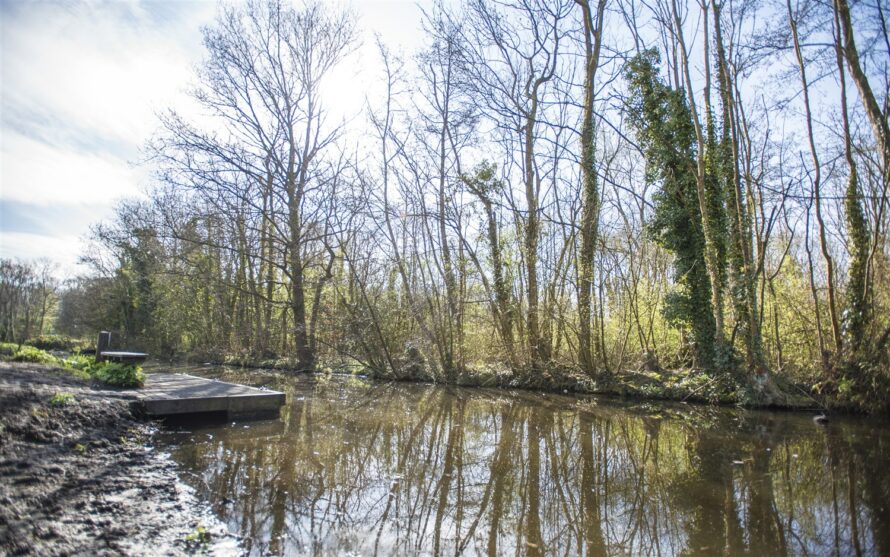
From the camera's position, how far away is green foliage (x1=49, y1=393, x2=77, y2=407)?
5648mm

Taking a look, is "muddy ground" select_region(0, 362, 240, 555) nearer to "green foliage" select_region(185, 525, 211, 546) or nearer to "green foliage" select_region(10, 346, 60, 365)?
"green foliage" select_region(185, 525, 211, 546)

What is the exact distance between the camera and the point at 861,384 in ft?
30.0

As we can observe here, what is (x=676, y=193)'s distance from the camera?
12.9 meters

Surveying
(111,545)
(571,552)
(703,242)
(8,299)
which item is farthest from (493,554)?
(8,299)

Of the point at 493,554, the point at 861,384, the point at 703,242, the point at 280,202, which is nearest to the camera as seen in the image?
the point at 493,554

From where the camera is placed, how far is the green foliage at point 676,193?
12.4 metres

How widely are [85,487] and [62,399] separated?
7.84ft

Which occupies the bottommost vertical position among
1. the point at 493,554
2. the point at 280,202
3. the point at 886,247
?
the point at 493,554

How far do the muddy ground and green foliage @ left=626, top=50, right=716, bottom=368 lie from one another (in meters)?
11.6

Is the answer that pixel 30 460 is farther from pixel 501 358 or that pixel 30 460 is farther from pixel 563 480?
pixel 501 358

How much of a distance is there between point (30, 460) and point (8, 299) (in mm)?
41495

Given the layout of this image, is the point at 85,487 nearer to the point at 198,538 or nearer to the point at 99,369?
the point at 198,538

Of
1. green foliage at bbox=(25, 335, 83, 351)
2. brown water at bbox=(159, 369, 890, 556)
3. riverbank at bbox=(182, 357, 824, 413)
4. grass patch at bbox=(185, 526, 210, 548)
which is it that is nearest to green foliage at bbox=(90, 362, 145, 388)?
brown water at bbox=(159, 369, 890, 556)

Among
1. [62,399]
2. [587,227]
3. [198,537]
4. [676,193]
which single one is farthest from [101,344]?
[676,193]
